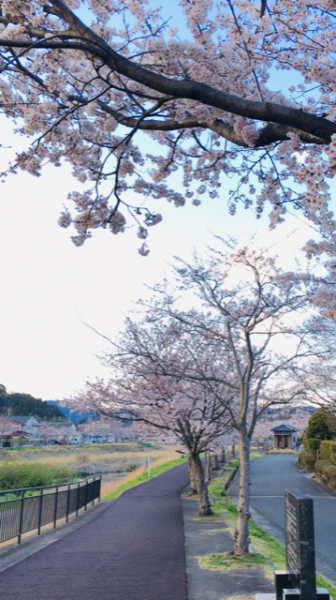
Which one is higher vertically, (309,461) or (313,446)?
(313,446)

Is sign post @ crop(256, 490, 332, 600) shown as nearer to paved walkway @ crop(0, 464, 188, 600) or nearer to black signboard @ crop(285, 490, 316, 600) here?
black signboard @ crop(285, 490, 316, 600)

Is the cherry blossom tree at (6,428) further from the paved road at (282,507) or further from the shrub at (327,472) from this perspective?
the shrub at (327,472)

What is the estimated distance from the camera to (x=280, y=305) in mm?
9234

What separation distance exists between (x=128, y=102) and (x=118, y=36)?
2.18ft

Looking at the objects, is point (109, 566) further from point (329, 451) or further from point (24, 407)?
point (24, 407)

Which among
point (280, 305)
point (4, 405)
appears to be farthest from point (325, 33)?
point (4, 405)

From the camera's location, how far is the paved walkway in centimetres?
618

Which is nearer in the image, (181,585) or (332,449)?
(181,585)

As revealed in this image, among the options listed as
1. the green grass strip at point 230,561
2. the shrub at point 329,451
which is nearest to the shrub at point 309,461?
the shrub at point 329,451

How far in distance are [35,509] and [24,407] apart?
94273 mm

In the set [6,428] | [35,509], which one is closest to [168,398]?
[35,509]

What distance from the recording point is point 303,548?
14.2ft

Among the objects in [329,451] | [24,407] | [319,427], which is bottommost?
[329,451]

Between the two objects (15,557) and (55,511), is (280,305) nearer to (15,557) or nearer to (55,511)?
(15,557)
